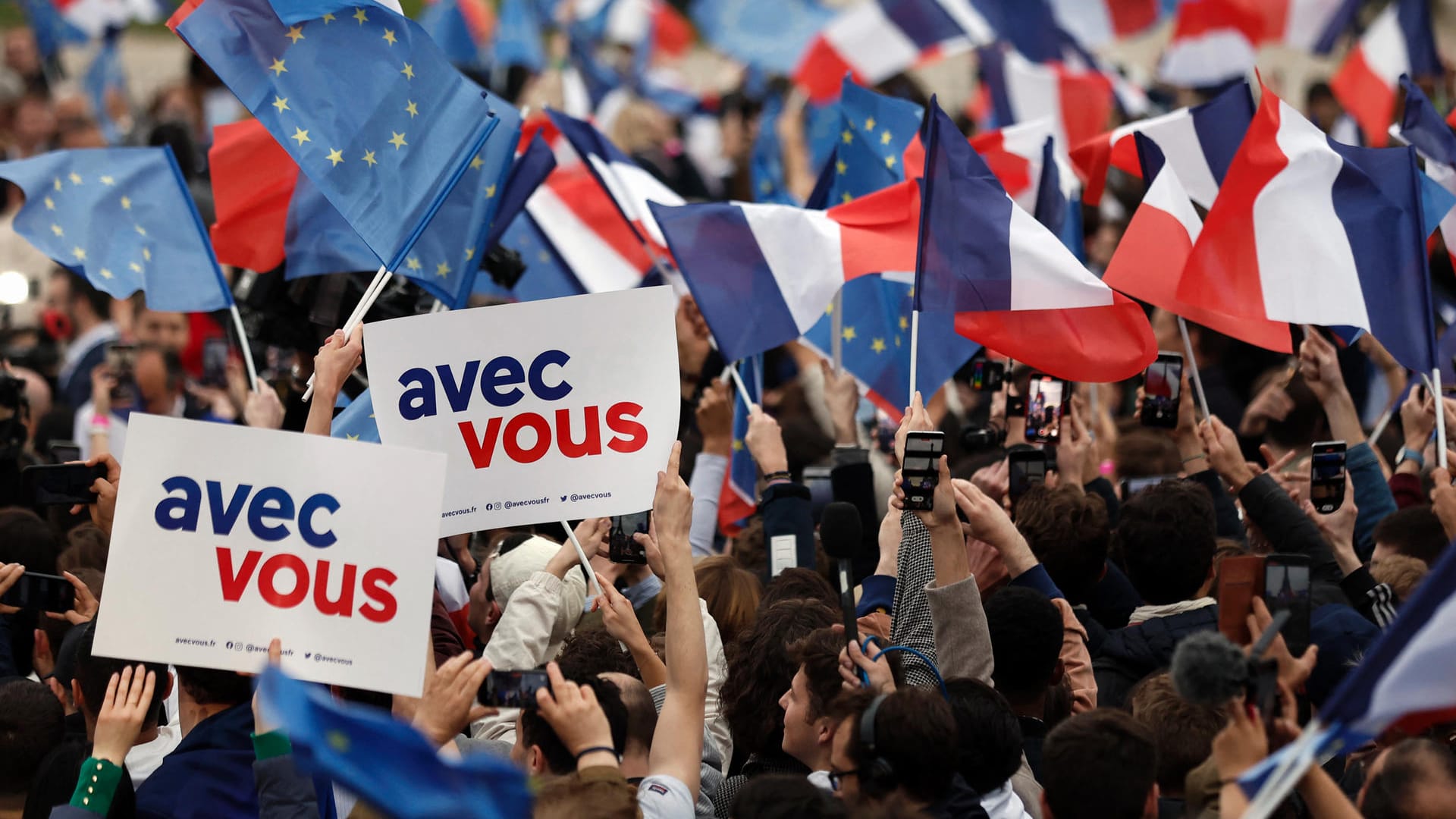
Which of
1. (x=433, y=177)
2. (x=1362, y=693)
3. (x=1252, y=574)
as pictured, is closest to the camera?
(x=1362, y=693)

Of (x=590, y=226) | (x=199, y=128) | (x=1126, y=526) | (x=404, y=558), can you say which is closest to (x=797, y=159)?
(x=199, y=128)

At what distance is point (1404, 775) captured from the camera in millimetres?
3865

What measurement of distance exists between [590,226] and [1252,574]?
6.11 metres

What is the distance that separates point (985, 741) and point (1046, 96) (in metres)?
8.64

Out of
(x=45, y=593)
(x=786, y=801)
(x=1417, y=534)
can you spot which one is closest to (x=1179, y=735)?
(x=786, y=801)

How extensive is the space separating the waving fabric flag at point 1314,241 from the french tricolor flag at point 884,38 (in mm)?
6898

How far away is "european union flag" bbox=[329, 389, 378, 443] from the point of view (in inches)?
249

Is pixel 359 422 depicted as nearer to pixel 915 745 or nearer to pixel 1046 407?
pixel 1046 407

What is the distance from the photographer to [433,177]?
633 centimetres

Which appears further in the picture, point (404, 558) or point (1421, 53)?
point (1421, 53)

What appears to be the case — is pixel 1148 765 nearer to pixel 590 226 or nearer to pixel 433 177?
pixel 433 177

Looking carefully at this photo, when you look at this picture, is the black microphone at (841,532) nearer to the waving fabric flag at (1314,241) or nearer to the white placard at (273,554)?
the white placard at (273,554)

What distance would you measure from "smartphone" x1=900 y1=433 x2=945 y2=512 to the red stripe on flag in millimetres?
3792

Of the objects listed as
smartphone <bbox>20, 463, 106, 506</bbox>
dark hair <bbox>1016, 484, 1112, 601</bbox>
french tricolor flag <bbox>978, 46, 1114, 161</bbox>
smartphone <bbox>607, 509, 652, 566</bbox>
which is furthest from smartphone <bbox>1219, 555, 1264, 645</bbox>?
french tricolor flag <bbox>978, 46, 1114, 161</bbox>
